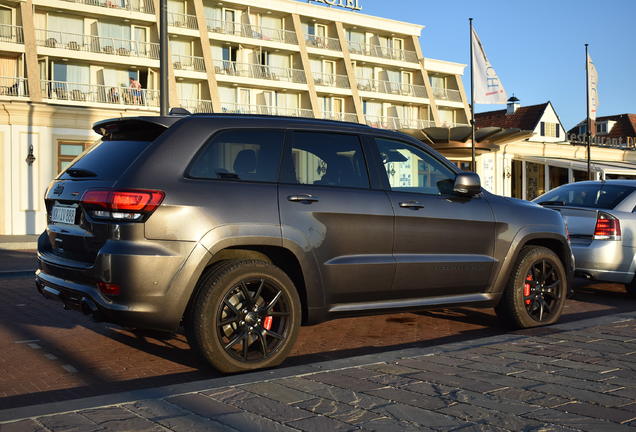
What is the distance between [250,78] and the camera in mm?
40125

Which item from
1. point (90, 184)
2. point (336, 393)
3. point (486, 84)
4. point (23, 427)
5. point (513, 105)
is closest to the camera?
point (23, 427)

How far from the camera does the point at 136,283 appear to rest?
4.29 meters

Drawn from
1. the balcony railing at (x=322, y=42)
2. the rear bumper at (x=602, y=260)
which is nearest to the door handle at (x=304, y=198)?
the rear bumper at (x=602, y=260)

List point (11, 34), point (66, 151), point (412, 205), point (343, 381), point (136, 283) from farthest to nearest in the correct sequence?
1. point (11, 34)
2. point (66, 151)
3. point (412, 205)
4. point (136, 283)
5. point (343, 381)

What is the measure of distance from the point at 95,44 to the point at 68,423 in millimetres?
34360

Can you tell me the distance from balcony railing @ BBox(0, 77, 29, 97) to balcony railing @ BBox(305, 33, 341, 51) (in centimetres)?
1814

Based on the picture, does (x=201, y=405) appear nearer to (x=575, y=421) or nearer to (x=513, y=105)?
(x=575, y=421)

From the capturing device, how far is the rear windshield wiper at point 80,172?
15.7 ft

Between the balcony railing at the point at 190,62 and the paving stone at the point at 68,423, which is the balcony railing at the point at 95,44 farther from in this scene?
the paving stone at the point at 68,423

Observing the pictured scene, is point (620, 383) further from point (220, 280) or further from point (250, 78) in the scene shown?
point (250, 78)

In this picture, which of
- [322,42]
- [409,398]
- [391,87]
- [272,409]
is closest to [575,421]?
[409,398]

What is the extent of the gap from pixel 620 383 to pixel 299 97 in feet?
132

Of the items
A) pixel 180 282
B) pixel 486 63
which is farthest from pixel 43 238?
pixel 486 63

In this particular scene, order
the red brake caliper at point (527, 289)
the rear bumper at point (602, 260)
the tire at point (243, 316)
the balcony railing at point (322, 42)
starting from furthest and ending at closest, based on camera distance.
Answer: the balcony railing at point (322, 42), the rear bumper at point (602, 260), the red brake caliper at point (527, 289), the tire at point (243, 316)
